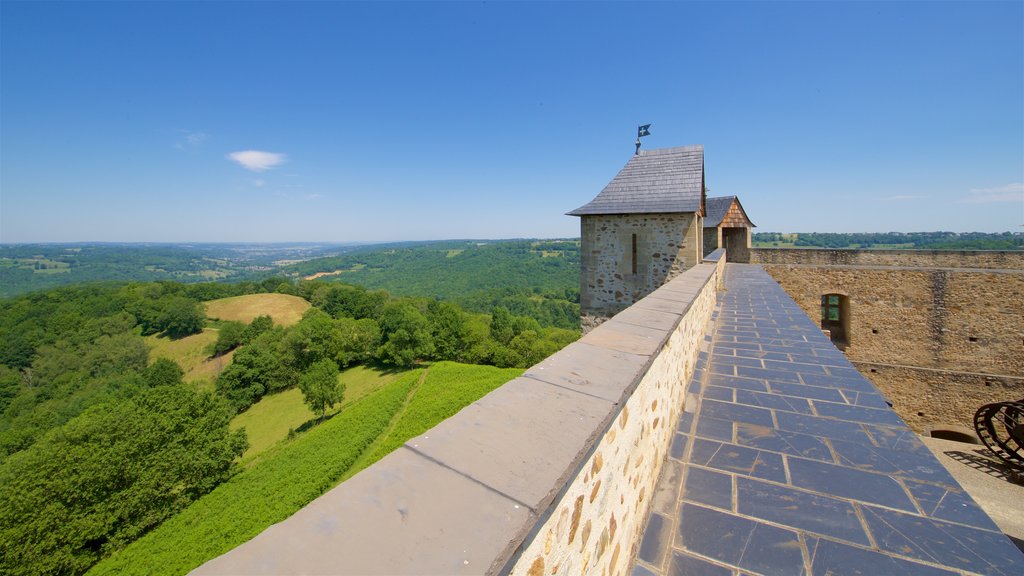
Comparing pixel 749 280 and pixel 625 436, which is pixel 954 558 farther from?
pixel 749 280

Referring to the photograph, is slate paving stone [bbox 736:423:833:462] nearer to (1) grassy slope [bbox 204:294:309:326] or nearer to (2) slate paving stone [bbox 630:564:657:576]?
(2) slate paving stone [bbox 630:564:657:576]

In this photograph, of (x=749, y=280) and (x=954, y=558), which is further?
(x=749, y=280)

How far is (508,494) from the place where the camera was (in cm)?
89

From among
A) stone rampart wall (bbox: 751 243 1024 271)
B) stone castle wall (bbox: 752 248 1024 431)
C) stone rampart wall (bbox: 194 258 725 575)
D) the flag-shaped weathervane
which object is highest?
the flag-shaped weathervane

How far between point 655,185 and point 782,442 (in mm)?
8773

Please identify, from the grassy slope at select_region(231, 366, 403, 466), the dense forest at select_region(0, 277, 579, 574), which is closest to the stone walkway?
the dense forest at select_region(0, 277, 579, 574)

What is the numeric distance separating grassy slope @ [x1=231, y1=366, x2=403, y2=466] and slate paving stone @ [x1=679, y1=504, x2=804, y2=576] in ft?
106

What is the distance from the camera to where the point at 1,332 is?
49.1 meters

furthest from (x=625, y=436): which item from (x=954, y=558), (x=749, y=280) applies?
(x=749, y=280)

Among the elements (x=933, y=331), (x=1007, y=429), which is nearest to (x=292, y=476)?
(x=1007, y=429)

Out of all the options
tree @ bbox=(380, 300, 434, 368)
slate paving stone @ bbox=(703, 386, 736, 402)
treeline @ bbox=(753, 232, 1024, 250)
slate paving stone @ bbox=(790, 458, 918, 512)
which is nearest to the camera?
slate paving stone @ bbox=(790, 458, 918, 512)

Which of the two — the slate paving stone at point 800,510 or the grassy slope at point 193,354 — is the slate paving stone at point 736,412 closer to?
the slate paving stone at point 800,510

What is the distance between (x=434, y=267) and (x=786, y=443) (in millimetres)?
134125

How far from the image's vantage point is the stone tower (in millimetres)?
9508
